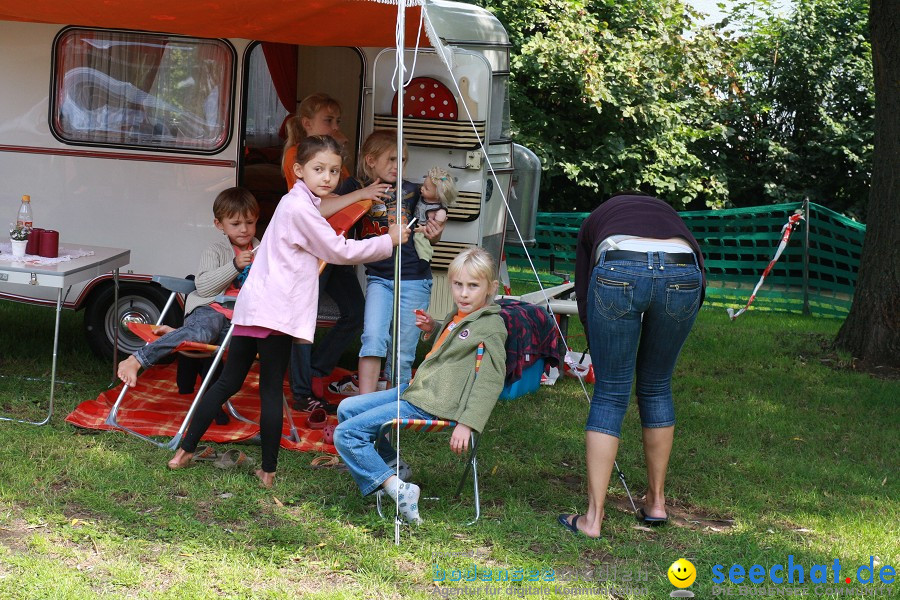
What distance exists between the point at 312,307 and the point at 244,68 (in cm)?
256

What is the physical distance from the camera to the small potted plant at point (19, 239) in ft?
17.0

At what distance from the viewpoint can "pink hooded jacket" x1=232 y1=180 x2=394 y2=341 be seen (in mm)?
4215

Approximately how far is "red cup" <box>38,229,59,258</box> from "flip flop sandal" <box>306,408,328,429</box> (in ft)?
5.27

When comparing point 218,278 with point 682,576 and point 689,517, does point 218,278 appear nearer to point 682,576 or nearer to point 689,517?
point 689,517

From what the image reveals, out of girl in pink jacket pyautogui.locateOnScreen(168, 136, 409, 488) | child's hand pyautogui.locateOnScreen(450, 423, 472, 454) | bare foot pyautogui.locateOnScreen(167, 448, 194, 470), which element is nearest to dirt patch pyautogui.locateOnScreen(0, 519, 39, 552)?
bare foot pyautogui.locateOnScreen(167, 448, 194, 470)

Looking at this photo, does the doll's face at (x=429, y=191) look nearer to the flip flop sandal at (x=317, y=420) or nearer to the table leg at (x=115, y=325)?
the flip flop sandal at (x=317, y=420)

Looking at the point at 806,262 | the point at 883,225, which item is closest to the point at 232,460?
the point at 883,225

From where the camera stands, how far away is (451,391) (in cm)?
406

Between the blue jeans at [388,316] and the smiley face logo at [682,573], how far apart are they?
6.21 ft

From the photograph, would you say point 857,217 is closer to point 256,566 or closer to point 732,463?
point 732,463

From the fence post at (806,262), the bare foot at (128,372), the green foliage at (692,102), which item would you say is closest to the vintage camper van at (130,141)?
the bare foot at (128,372)

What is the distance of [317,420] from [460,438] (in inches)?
63.7

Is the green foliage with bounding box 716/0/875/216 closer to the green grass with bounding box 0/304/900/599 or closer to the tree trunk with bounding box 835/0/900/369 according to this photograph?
the tree trunk with bounding box 835/0/900/369

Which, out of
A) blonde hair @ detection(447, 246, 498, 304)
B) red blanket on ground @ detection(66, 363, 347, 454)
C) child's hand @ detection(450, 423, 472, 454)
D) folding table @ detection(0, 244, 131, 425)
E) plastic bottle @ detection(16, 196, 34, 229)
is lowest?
red blanket on ground @ detection(66, 363, 347, 454)
